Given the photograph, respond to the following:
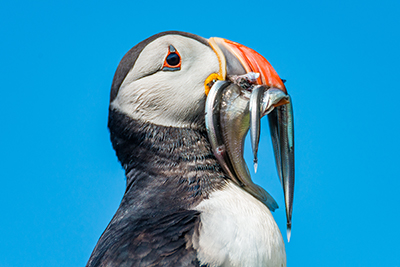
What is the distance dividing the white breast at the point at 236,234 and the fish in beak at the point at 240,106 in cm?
24

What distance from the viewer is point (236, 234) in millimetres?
2611

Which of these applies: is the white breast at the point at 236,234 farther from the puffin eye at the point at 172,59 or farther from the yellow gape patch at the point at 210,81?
the puffin eye at the point at 172,59

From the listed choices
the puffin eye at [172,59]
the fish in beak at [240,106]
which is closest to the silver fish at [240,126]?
the fish in beak at [240,106]

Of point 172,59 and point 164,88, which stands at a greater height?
point 172,59

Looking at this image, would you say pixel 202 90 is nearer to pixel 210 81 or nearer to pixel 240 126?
pixel 210 81

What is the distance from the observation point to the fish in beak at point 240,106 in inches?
118

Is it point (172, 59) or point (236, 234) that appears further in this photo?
point (172, 59)

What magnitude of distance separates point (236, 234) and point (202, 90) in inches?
39.8

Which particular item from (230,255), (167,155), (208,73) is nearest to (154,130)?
(167,155)

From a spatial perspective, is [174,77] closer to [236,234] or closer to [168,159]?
[168,159]

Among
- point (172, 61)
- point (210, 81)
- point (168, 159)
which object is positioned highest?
point (172, 61)

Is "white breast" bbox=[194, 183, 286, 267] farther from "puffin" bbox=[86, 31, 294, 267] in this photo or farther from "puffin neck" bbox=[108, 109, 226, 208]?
"puffin neck" bbox=[108, 109, 226, 208]

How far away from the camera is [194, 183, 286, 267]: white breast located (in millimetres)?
2561

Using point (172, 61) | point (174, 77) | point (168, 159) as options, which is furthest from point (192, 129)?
point (172, 61)
